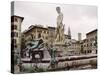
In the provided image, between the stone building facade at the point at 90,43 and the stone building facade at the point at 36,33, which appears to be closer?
the stone building facade at the point at 36,33

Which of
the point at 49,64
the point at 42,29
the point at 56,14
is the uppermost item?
the point at 56,14

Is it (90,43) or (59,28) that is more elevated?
(59,28)

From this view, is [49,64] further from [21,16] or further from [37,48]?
[21,16]

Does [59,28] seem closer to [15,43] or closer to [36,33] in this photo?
[36,33]

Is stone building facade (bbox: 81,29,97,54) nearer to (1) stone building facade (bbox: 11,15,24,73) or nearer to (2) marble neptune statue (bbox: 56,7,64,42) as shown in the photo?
(2) marble neptune statue (bbox: 56,7,64,42)

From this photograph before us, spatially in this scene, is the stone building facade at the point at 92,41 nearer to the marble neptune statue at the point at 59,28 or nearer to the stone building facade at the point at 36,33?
the marble neptune statue at the point at 59,28

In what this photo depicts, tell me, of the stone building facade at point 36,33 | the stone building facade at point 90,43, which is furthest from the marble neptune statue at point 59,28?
the stone building facade at point 90,43

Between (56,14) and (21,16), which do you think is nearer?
(21,16)

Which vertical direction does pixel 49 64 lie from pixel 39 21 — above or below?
below

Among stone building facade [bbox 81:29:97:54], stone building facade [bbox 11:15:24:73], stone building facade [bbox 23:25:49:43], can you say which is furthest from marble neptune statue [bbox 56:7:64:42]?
stone building facade [bbox 11:15:24:73]

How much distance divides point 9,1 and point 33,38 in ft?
1.24

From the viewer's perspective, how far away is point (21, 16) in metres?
1.98

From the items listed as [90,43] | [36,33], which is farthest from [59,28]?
[90,43]

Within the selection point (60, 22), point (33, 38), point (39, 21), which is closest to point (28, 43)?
point (33, 38)
